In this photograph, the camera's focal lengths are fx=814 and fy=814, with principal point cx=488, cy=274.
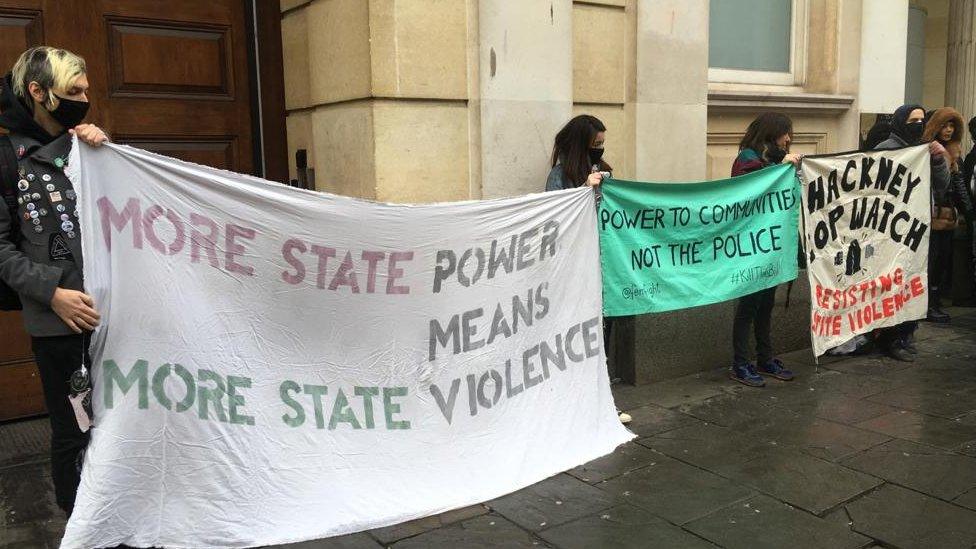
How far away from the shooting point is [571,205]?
14.5ft

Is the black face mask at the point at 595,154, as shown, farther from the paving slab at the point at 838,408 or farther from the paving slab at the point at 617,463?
the paving slab at the point at 838,408

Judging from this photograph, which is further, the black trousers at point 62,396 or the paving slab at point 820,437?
the paving slab at point 820,437

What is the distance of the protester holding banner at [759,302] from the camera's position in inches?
222

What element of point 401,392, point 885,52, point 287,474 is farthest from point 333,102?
point 885,52

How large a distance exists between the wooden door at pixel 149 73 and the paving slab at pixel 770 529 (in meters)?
3.61

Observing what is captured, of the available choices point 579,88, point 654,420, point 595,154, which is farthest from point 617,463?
point 579,88

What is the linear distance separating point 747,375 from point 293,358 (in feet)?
11.6

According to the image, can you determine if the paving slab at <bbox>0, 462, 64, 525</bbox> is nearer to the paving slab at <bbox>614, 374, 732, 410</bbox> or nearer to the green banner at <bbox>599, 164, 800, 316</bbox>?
the green banner at <bbox>599, 164, 800, 316</bbox>

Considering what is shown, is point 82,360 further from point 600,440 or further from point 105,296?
point 600,440

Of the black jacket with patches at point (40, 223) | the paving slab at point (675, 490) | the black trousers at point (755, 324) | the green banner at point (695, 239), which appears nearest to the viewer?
the black jacket with patches at point (40, 223)

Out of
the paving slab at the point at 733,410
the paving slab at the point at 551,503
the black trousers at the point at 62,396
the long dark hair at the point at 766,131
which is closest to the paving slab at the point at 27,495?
the black trousers at the point at 62,396

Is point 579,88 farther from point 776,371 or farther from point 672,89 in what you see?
point 776,371

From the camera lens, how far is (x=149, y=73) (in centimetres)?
486

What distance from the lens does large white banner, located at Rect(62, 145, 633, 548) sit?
319cm
